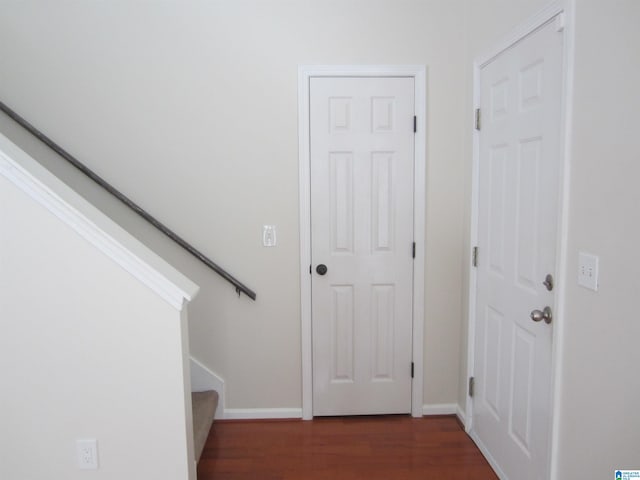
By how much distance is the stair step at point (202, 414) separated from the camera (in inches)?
82.9

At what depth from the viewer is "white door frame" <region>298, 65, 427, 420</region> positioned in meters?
2.50

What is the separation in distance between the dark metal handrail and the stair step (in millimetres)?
648

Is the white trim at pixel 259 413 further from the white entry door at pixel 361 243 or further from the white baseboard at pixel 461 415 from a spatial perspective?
the white baseboard at pixel 461 415

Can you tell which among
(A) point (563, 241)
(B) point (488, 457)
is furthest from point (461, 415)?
(A) point (563, 241)

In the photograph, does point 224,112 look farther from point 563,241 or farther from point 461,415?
point 461,415

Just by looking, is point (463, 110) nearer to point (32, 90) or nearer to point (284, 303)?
point (284, 303)

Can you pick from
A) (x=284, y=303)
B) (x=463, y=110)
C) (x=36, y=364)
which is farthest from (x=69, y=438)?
(x=463, y=110)

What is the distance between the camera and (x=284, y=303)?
2643 millimetres

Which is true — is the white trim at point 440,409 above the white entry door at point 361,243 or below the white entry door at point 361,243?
below

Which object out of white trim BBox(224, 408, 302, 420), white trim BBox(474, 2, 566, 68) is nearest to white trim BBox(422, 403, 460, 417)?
white trim BBox(224, 408, 302, 420)

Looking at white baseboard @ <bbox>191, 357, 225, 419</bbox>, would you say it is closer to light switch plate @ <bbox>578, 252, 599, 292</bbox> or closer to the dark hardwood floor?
the dark hardwood floor

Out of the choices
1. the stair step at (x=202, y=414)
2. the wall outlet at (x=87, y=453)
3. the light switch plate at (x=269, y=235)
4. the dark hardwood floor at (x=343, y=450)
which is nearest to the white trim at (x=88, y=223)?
the wall outlet at (x=87, y=453)

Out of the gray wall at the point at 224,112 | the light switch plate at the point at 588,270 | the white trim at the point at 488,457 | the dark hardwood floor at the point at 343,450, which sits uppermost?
the gray wall at the point at 224,112

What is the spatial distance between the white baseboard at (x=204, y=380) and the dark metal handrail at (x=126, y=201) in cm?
53
